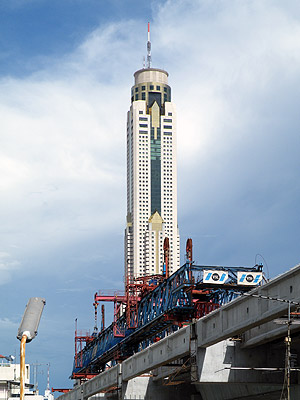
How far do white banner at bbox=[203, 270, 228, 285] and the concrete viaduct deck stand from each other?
19659 millimetres

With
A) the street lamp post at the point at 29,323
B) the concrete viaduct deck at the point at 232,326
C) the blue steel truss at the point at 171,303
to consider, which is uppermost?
the blue steel truss at the point at 171,303

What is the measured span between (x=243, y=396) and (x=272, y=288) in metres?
20.4

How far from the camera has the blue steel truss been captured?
7956 cm

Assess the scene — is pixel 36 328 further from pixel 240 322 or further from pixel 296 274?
pixel 240 322

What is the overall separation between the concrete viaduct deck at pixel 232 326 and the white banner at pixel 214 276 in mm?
19659

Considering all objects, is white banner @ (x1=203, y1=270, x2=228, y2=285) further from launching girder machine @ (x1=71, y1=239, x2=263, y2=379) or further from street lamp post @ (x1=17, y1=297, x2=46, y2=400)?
street lamp post @ (x1=17, y1=297, x2=46, y2=400)

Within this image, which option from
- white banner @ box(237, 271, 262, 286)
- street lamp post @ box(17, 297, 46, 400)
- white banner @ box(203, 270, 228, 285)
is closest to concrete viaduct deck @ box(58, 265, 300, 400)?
street lamp post @ box(17, 297, 46, 400)

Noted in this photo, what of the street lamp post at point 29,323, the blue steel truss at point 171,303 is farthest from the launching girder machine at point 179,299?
the street lamp post at point 29,323

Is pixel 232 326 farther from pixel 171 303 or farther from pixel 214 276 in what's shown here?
pixel 171 303

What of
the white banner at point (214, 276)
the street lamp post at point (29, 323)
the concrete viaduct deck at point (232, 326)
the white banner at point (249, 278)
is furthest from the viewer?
the white banner at point (249, 278)

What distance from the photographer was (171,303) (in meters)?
82.8

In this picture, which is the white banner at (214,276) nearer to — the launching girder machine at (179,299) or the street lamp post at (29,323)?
the launching girder machine at (179,299)

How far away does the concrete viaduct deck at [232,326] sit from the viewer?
108ft

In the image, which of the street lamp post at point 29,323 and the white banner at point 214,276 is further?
the white banner at point 214,276
